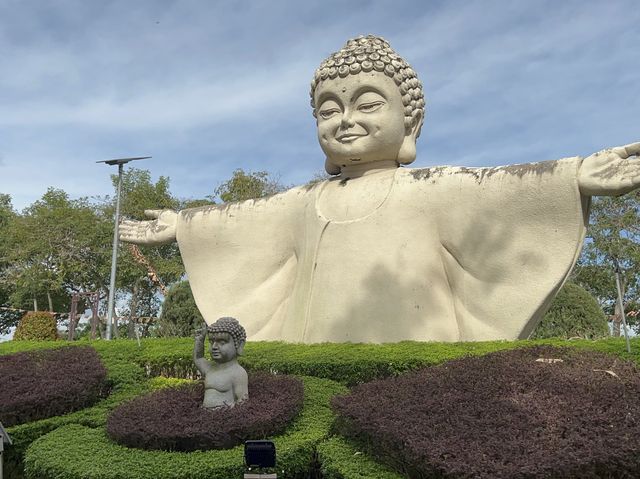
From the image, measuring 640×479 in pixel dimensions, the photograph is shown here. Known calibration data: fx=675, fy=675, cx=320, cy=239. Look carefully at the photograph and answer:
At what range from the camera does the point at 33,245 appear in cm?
2594

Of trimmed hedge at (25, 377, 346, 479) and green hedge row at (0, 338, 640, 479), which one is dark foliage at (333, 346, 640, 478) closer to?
trimmed hedge at (25, 377, 346, 479)

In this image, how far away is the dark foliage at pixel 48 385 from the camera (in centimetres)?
655

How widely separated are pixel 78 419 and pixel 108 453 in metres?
1.51

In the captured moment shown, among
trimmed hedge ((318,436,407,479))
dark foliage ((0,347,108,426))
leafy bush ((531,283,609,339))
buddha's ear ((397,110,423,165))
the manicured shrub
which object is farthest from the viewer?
the manicured shrub

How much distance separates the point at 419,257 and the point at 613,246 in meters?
15.6

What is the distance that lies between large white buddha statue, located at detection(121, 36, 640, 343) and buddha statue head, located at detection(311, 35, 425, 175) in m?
0.02

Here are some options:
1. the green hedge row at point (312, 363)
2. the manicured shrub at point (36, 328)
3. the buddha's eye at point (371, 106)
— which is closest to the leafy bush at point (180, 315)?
the manicured shrub at point (36, 328)

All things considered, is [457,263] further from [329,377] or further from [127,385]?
[127,385]

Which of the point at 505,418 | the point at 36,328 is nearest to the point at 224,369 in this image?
the point at 505,418

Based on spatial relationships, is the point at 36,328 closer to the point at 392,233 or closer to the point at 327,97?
the point at 327,97

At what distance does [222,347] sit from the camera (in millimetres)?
5520

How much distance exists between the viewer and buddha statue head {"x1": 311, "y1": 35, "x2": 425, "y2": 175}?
7.99 metres

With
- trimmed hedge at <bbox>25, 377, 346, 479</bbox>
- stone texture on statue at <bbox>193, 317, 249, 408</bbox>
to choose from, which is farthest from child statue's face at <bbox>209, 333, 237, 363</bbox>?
trimmed hedge at <bbox>25, 377, 346, 479</bbox>

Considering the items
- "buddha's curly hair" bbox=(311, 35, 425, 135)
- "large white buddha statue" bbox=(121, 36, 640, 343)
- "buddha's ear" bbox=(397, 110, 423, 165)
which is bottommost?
"large white buddha statue" bbox=(121, 36, 640, 343)
